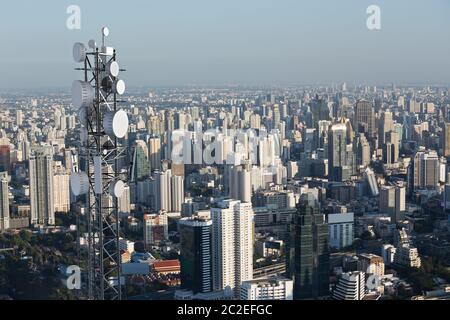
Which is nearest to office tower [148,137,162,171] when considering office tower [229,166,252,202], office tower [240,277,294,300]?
office tower [229,166,252,202]

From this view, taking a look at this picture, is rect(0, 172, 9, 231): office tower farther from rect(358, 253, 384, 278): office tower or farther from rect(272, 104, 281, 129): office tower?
rect(358, 253, 384, 278): office tower

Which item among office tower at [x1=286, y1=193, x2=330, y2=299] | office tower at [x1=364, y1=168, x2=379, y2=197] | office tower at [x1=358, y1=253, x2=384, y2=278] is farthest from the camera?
office tower at [x1=364, y1=168, x2=379, y2=197]

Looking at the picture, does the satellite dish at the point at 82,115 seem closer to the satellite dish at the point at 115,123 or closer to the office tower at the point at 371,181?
the satellite dish at the point at 115,123

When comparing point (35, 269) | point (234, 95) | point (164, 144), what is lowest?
point (35, 269)

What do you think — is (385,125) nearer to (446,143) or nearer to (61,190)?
(446,143)

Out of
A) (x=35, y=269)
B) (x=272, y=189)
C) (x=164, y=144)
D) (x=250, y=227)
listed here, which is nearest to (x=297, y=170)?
(x=272, y=189)

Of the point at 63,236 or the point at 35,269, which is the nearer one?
the point at 35,269
